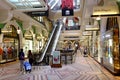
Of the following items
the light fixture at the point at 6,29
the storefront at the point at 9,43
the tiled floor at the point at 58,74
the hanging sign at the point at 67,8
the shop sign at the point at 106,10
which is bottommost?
the tiled floor at the point at 58,74

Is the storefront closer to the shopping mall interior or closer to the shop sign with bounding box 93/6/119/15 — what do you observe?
the shopping mall interior

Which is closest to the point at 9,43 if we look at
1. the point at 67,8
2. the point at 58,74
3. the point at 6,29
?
the point at 6,29

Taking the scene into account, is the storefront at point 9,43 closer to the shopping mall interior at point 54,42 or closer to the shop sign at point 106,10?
the shopping mall interior at point 54,42

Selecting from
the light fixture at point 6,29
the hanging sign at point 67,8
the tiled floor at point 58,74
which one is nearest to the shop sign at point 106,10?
the tiled floor at point 58,74

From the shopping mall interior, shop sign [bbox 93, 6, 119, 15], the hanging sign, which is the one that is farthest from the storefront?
shop sign [bbox 93, 6, 119, 15]

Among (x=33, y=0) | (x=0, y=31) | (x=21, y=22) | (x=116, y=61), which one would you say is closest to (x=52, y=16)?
(x=21, y=22)

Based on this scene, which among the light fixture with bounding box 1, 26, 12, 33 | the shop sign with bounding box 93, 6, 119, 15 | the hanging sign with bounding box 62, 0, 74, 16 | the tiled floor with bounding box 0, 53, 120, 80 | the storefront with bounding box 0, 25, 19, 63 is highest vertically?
the hanging sign with bounding box 62, 0, 74, 16

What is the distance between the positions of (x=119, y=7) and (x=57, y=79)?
4.03 metres

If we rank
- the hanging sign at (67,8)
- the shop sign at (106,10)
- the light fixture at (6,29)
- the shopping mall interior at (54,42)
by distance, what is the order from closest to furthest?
1. the shop sign at (106,10)
2. the shopping mall interior at (54,42)
3. the hanging sign at (67,8)
4. the light fixture at (6,29)

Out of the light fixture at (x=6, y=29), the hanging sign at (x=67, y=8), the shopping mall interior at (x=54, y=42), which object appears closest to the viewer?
the shopping mall interior at (x=54, y=42)

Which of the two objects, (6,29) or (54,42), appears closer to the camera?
(6,29)

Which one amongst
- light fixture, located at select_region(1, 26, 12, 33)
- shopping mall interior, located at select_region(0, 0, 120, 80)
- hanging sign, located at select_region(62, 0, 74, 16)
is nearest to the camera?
shopping mall interior, located at select_region(0, 0, 120, 80)

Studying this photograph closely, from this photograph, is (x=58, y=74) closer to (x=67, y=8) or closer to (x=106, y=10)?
(x=106, y=10)

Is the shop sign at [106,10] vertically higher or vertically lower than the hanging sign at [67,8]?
lower
